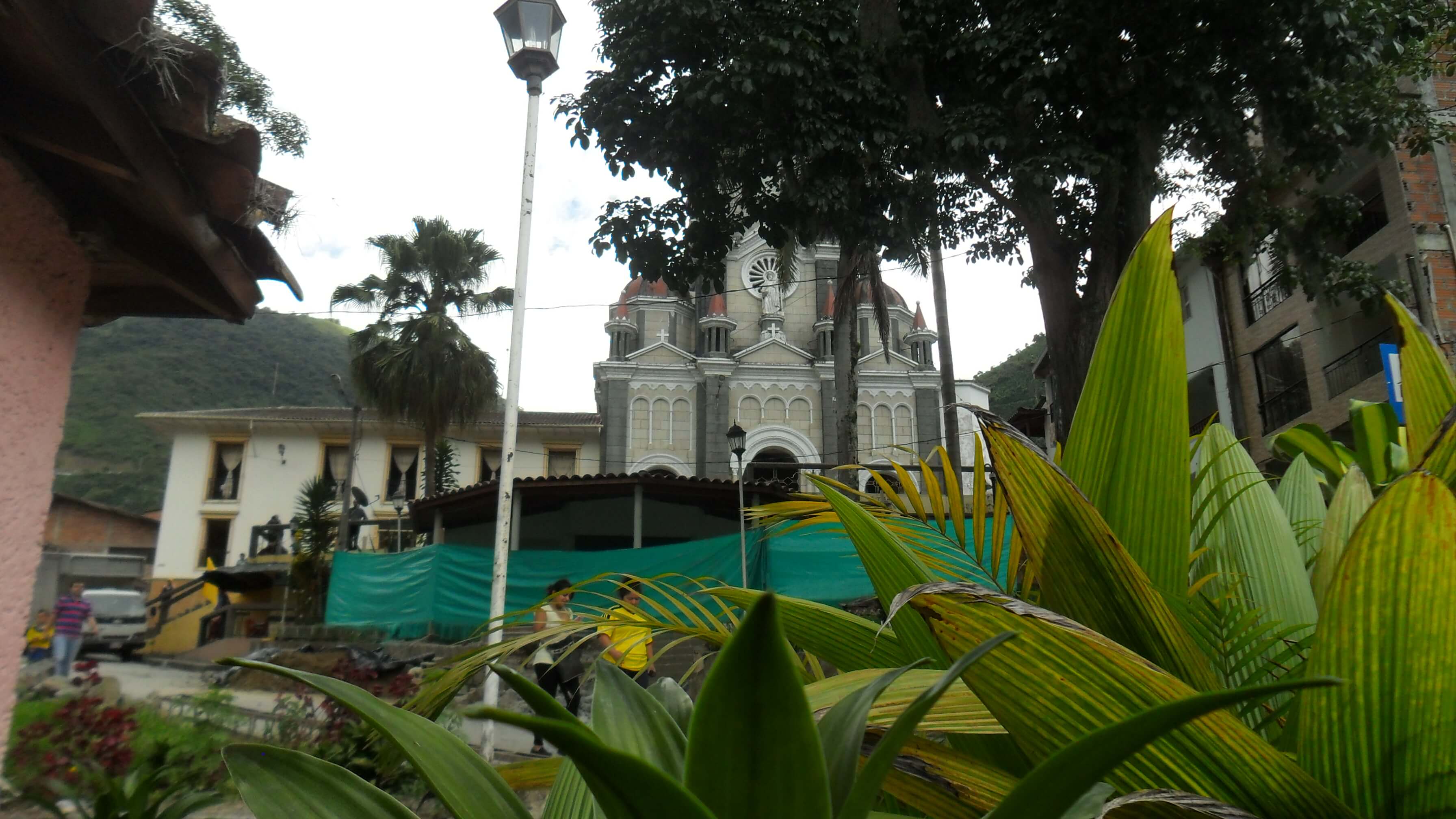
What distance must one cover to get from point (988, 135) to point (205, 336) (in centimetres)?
7916

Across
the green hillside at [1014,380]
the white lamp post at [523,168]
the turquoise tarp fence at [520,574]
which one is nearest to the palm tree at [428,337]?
the turquoise tarp fence at [520,574]

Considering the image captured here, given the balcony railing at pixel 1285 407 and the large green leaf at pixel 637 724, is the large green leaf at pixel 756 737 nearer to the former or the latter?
the large green leaf at pixel 637 724

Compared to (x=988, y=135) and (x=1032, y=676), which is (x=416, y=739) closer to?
(x=1032, y=676)

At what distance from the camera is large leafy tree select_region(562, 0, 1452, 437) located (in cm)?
A: 611

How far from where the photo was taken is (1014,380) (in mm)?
50781

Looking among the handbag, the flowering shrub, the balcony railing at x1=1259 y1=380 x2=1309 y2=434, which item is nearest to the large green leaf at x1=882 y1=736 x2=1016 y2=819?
the flowering shrub

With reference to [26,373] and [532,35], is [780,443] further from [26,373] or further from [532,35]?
[26,373]

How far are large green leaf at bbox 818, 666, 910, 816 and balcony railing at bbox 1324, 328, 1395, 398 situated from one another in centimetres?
1881

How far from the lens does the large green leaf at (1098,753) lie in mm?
748

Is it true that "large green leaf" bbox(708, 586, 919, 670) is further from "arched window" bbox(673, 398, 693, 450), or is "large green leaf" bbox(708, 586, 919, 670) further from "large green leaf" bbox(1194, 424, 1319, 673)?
"arched window" bbox(673, 398, 693, 450)

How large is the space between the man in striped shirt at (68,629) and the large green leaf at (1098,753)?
18.0 metres

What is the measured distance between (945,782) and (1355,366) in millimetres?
20268

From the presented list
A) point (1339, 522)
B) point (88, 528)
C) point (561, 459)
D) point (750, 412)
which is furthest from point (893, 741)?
point (88, 528)

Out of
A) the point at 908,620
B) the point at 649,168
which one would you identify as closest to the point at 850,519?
the point at 908,620
